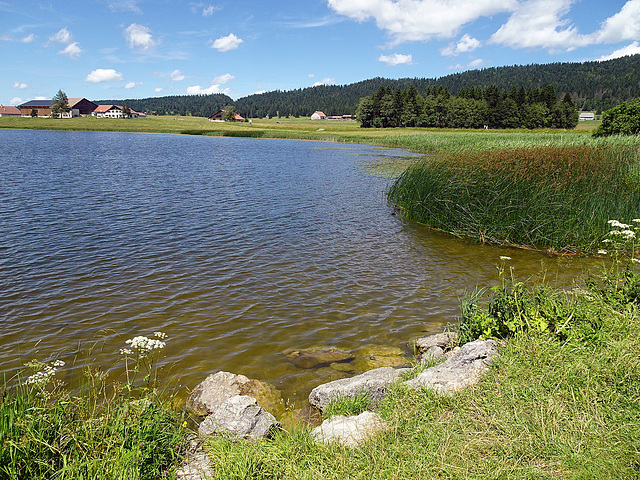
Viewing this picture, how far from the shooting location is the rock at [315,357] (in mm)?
6863

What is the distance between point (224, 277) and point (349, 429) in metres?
6.89

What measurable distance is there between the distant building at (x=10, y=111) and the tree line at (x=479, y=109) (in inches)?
6042

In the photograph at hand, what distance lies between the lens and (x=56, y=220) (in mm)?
15258

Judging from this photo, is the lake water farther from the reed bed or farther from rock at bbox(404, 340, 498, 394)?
rock at bbox(404, 340, 498, 394)

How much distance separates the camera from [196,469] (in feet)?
12.9

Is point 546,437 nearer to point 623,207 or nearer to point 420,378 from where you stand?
point 420,378

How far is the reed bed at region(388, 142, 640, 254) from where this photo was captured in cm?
1248

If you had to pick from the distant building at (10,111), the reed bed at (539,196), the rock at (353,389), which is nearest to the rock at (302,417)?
the rock at (353,389)

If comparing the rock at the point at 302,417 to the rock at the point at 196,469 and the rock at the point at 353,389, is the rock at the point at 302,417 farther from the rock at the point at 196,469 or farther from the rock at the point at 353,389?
the rock at the point at 196,469

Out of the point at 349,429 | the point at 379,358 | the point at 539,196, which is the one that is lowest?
the point at 379,358

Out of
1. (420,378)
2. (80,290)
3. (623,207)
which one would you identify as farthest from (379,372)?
(623,207)

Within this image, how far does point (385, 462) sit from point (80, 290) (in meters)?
8.37

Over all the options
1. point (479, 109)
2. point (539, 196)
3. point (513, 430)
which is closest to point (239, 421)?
point (513, 430)

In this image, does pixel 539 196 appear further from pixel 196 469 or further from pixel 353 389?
pixel 196 469
